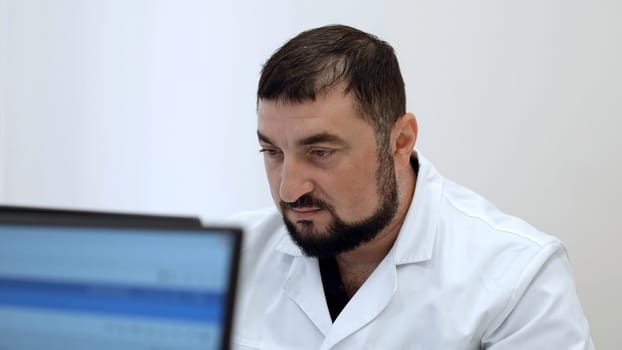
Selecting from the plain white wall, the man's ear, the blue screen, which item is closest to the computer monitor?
the blue screen

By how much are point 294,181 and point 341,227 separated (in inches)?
4.4

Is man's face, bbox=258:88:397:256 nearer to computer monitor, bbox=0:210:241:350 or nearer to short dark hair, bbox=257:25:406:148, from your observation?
short dark hair, bbox=257:25:406:148

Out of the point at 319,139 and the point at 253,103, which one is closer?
the point at 319,139

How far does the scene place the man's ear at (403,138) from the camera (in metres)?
1.17

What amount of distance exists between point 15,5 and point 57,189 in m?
0.51

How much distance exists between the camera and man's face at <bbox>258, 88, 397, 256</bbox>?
1068 millimetres

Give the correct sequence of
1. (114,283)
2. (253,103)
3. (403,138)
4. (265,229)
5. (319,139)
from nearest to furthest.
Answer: (114,283) → (319,139) → (403,138) → (265,229) → (253,103)

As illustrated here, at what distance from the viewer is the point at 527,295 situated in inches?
40.9

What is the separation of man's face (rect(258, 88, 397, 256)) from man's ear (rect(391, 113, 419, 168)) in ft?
0.09

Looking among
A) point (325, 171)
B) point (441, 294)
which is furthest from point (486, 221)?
point (325, 171)

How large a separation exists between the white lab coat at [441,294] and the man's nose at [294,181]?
17 cm

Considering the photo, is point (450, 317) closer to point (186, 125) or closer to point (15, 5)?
point (186, 125)

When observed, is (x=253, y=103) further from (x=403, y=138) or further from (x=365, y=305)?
(x=365, y=305)

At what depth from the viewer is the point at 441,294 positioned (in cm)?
108
